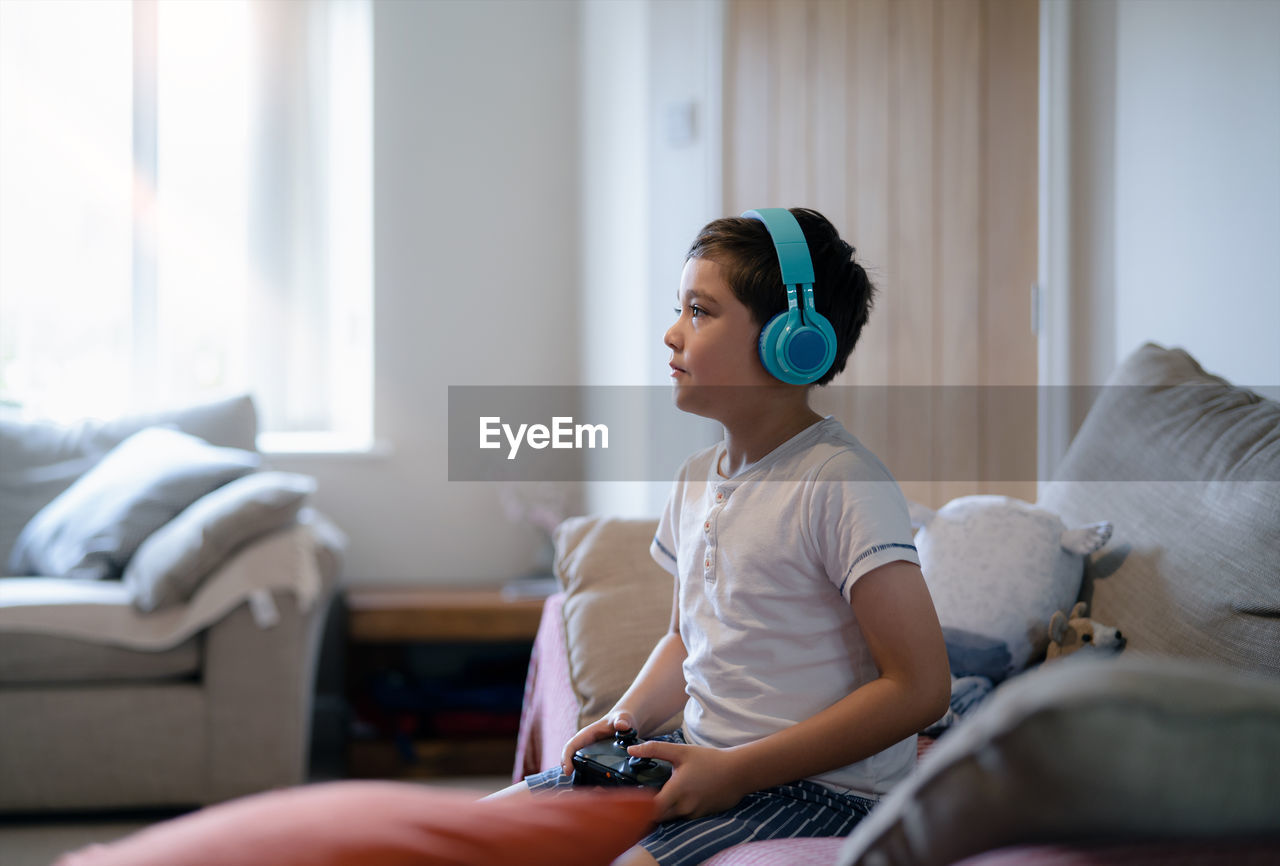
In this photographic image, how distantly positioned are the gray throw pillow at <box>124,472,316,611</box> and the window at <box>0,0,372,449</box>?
1.03 meters

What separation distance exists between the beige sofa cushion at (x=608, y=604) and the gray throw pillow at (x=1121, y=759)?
2.95 feet

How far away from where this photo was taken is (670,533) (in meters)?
1.16

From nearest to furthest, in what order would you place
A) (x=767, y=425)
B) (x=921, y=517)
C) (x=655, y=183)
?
(x=767, y=425) < (x=921, y=517) < (x=655, y=183)

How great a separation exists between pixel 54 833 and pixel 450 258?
2032 millimetres

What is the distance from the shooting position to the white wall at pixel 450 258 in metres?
3.40

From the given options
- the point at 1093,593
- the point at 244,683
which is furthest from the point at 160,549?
the point at 1093,593

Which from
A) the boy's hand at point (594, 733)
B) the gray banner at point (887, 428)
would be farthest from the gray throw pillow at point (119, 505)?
the boy's hand at point (594, 733)

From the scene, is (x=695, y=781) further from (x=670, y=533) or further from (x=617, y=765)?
(x=670, y=533)

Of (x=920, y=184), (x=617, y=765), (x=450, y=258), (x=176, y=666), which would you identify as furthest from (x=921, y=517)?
(x=450, y=258)

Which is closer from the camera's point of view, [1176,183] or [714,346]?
[714,346]

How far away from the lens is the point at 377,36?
3.39 metres

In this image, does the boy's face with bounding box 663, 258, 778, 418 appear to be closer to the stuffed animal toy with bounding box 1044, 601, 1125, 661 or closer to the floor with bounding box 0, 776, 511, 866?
the stuffed animal toy with bounding box 1044, 601, 1125, 661

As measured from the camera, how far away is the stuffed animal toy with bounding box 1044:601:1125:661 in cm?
120

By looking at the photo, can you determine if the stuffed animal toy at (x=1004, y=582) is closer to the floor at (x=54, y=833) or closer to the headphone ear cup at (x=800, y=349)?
the headphone ear cup at (x=800, y=349)
